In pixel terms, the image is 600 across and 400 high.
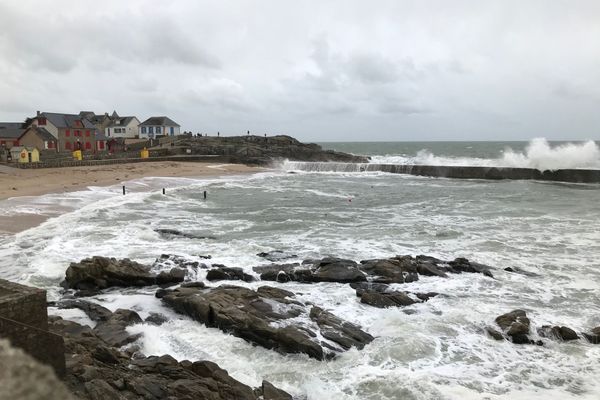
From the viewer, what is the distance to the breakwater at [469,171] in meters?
41.2

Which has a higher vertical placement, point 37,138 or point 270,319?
point 37,138

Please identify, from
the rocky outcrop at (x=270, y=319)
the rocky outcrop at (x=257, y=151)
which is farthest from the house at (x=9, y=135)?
the rocky outcrop at (x=270, y=319)

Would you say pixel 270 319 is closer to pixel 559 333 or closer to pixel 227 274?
pixel 227 274

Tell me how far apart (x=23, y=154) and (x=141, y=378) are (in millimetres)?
44600

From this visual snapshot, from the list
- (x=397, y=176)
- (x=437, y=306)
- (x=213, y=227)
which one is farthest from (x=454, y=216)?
(x=397, y=176)

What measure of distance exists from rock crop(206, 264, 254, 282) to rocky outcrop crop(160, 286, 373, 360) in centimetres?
135

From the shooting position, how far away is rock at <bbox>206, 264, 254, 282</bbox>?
41.9 feet

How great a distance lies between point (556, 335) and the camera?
9453mm

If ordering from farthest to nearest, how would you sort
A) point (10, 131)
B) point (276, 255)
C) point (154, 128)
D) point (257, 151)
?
point (154, 128) → point (257, 151) → point (10, 131) → point (276, 255)

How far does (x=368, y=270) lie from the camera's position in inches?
537

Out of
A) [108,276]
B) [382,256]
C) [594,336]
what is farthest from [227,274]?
[594,336]

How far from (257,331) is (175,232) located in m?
10.9

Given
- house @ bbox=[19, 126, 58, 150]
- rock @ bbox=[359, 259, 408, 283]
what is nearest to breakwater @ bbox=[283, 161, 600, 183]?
house @ bbox=[19, 126, 58, 150]

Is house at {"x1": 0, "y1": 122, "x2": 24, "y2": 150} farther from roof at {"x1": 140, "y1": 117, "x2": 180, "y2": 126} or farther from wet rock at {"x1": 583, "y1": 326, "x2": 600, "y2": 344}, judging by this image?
wet rock at {"x1": 583, "y1": 326, "x2": 600, "y2": 344}
